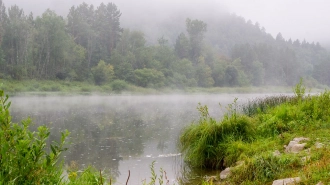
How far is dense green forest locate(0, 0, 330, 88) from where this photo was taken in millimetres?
48125

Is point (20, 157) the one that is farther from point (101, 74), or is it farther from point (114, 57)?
point (114, 57)

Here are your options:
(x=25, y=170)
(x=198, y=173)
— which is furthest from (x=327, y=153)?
(x=25, y=170)

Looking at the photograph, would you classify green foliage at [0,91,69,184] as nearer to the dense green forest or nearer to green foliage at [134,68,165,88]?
the dense green forest

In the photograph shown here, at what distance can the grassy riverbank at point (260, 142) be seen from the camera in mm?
4652

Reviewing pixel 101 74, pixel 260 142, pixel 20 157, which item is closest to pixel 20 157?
pixel 20 157

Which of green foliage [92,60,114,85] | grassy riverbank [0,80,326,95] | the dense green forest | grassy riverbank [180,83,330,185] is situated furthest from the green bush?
grassy riverbank [180,83,330,185]

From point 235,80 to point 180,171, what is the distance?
64.2 m

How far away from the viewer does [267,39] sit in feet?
445

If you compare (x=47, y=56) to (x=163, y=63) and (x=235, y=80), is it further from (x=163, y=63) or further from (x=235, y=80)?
(x=235, y=80)

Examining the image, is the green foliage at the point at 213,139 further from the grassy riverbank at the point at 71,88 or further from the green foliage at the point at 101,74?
the green foliage at the point at 101,74

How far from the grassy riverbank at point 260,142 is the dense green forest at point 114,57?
41.6m

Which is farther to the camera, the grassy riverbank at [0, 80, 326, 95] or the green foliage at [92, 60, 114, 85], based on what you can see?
the green foliage at [92, 60, 114, 85]

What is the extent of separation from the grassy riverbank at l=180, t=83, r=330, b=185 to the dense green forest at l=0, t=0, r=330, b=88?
137ft

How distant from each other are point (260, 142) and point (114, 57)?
51.5 meters
